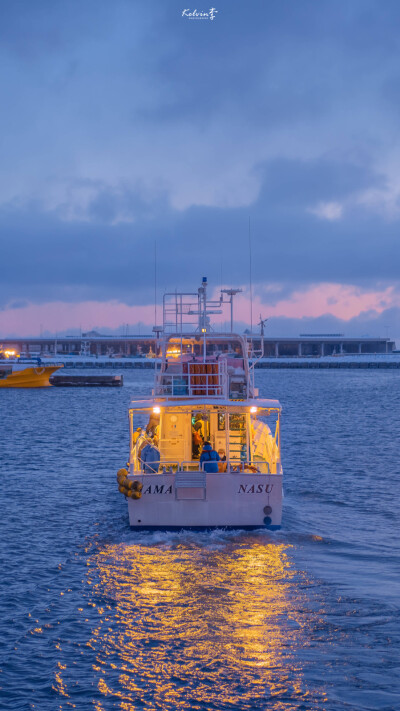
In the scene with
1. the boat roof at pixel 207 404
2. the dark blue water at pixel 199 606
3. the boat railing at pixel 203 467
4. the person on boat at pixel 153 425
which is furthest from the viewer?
the person on boat at pixel 153 425

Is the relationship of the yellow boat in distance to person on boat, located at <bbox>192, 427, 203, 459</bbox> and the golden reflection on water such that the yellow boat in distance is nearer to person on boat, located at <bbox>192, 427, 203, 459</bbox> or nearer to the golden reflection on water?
person on boat, located at <bbox>192, 427, 203, 459</bbox>

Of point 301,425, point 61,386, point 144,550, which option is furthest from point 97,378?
point 144,550

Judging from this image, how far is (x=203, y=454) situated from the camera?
17.8 m

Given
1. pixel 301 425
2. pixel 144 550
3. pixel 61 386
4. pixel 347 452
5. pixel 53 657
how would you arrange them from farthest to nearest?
pixel 61 386
pixel 301 425
pixel 347 452
pixel 144 550
pixel 53 657

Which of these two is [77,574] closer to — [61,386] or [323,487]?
[323,487]

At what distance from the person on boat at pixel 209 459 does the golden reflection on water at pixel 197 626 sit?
182 cm

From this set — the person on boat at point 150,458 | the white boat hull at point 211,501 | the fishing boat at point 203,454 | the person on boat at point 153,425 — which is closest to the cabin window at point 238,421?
the fishing boat at point 203,454

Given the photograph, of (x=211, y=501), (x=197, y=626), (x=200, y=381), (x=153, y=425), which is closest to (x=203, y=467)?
(x=211, y=501)

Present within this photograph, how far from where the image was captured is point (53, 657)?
37.6ft

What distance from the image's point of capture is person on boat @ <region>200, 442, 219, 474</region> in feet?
57.1

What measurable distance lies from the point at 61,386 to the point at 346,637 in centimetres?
10293

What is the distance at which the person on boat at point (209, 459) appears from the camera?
1739cm

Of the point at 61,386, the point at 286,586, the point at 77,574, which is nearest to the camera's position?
the point at 286,586

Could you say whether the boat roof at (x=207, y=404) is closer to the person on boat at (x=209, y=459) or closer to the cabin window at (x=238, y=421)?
the person on boat at (x=209, y=459)
